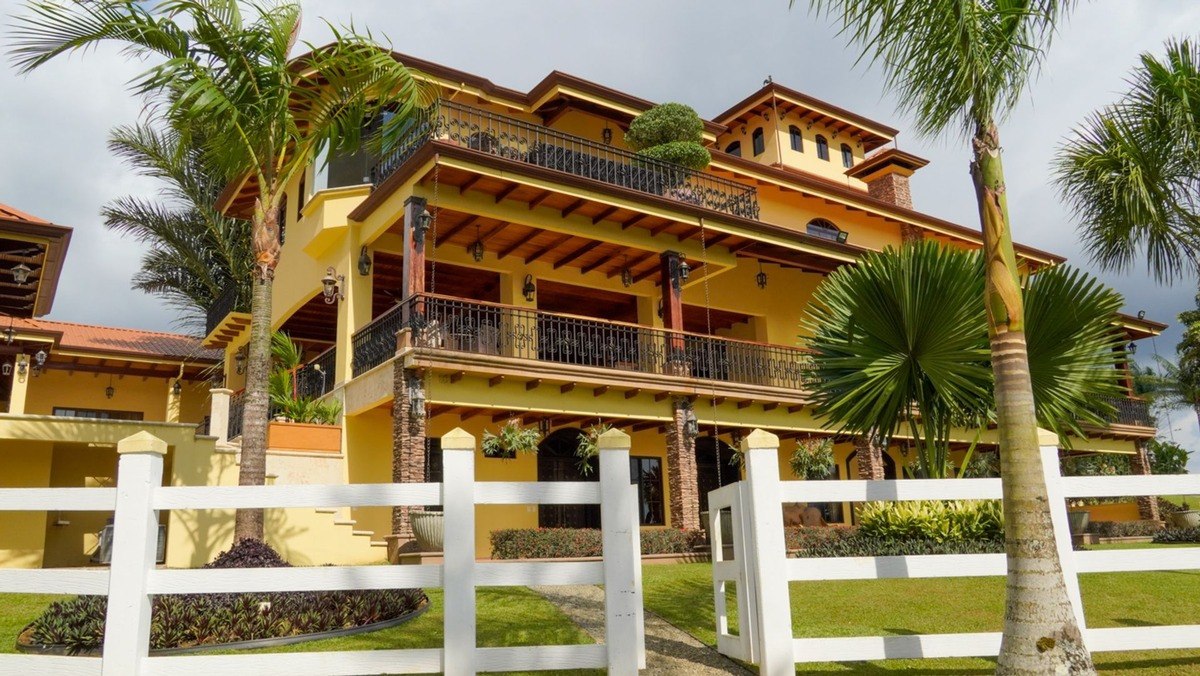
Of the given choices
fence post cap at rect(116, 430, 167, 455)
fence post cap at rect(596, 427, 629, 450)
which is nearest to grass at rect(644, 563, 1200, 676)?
fence post cap at rect(596, 427, 629, 450)

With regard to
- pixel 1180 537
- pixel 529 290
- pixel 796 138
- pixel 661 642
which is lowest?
pixel 661 642

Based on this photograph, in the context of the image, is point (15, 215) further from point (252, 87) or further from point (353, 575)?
point (353, 575)

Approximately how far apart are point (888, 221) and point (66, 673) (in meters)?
23.7

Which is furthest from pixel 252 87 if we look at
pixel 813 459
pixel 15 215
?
pixel 813 459

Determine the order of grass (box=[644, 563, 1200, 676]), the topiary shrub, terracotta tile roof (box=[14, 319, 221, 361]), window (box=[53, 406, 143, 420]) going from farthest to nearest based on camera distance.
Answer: window (box=[53, 406, 143, 420])
terracotta tile roof (box=[14, 319, 221, 361])
the topiary shrub
grass (box=[644, 563, 1200, 676])

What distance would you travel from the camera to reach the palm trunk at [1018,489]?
179 inches

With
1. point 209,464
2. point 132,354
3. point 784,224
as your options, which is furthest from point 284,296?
point 784,224

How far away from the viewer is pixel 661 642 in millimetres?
6547

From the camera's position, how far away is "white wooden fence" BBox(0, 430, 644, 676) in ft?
14.9

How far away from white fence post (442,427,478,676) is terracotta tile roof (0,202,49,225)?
266 inches

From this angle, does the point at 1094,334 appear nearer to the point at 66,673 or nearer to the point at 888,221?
the point at 66,673

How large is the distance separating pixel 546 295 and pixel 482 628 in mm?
12997

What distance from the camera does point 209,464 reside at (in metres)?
13.1

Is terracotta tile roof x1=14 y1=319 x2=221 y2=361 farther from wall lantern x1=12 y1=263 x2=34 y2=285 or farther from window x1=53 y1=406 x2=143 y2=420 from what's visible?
wall lantern x1=12 y1=263 x2=34 y2=285
